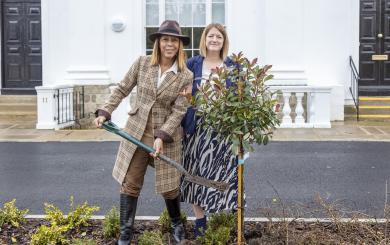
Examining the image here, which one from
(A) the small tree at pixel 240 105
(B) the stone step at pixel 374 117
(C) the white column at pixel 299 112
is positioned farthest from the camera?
(B) the stone step at pixel 374 117

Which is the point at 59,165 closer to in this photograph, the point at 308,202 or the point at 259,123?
the point at 308,202

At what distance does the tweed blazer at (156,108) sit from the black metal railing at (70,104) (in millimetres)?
8789

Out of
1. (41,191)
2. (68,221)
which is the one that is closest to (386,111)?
(41,191)

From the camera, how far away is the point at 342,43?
14.8 meters

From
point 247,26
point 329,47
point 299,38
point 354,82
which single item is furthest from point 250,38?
point 354,82

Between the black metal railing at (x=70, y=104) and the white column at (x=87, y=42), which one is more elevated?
the white column at (x=87, y=42)

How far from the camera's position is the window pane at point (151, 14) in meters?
14.9

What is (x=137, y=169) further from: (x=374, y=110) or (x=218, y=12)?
(x=374, y=110)

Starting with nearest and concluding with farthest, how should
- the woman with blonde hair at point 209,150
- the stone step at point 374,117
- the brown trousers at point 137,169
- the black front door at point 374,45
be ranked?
the brown trousers at point 137,169 < the woman with blonde hair at point 209,150 < the stone step at point 374,117 < the black front door at point 374,45

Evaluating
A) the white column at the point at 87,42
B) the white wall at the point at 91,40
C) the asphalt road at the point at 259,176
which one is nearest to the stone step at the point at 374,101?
the asphalt road at the point at 259,176

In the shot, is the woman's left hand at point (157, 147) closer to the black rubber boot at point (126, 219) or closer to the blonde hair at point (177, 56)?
the black rubber boot at point (126, 219)

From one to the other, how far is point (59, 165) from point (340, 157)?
423 centimetres

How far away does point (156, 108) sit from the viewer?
16.2ft

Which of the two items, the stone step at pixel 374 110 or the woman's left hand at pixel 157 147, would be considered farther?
the stone step at pixel 374 110
